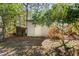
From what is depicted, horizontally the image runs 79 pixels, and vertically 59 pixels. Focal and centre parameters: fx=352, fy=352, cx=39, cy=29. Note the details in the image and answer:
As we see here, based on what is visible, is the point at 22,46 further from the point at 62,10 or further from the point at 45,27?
the point at 62,10

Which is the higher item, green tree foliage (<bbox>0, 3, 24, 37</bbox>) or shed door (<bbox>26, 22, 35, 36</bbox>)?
green tree foliage (<bbox>0, 3, 24, 37</bbox>)

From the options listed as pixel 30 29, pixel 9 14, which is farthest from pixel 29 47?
pixel 9 14

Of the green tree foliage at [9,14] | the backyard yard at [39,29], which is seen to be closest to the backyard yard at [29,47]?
the backyard yard at [39,29]

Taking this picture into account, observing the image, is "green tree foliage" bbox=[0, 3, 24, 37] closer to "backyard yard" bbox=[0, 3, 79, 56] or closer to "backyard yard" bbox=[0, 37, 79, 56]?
"backyard yard" bbox=[0, 3, 79, 56]

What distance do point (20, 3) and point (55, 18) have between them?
1.12ft

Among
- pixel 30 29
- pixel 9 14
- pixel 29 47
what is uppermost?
pixel 9 14

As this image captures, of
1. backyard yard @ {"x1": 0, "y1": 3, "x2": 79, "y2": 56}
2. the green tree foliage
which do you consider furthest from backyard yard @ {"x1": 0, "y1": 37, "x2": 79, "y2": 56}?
the green tree foliage

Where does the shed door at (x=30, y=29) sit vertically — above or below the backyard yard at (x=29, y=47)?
above

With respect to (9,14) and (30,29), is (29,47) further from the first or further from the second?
(9,14)

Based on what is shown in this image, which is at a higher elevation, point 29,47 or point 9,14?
point 9,14

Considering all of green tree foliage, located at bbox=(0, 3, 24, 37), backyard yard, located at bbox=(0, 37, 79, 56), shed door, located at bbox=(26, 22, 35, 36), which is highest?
green tree foliage, located at bbox=(0, 3, 24, 37)

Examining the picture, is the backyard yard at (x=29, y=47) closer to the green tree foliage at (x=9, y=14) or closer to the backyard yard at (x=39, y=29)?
the backyard yard at (x=39, y=29)

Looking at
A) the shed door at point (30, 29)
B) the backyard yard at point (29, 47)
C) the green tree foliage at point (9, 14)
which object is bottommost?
the backyard yard at point (29, 47)

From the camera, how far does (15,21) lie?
315 cm
